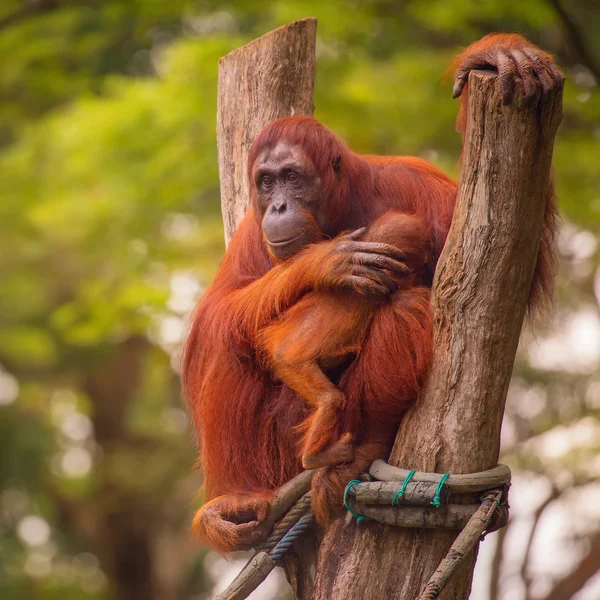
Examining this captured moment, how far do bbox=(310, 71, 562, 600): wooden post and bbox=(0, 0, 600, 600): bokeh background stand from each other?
3.78 meters

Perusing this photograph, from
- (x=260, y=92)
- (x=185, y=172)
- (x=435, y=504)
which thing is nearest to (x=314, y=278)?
(x=435, y=504)

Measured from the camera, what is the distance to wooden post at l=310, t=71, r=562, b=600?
3252mm

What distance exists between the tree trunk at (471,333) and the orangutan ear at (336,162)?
91 centimetres

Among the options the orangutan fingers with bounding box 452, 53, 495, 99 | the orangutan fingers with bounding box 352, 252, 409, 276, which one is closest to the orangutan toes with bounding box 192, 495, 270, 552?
the orangutan fingers with bounding box 352, 252, 409, 276

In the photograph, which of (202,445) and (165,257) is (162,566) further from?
(202,445)

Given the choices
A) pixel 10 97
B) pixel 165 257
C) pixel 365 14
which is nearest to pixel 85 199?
pixel 165 257

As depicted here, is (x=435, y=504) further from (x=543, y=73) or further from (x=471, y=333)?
(x=543, y=73)

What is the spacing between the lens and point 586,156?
792 centimetres

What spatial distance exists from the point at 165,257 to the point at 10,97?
3.34 meters

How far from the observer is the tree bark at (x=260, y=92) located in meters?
5.05

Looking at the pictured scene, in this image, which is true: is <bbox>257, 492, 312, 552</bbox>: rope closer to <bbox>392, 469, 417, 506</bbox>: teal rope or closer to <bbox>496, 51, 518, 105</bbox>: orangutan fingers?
<bbox>392, 469, 417, 506</bbox>: teal rope

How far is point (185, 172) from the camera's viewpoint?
8.69 meters

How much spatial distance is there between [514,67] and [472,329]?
0.96 m

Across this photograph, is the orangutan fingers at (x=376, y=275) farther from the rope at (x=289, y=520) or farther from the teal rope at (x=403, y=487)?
the rope at (x=289, y=520)
